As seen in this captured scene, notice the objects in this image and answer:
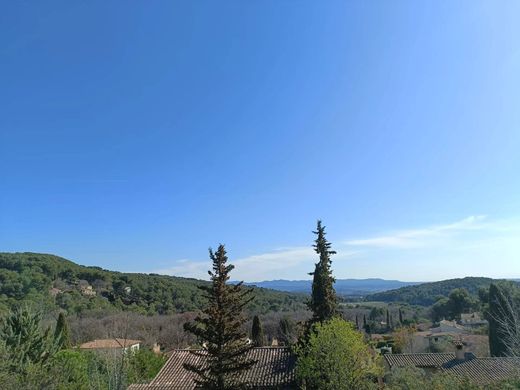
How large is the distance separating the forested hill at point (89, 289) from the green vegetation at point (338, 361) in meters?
51.3

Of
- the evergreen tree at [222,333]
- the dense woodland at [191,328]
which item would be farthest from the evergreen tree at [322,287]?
the evergreen tree at [222,333]

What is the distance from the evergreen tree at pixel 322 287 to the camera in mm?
23016

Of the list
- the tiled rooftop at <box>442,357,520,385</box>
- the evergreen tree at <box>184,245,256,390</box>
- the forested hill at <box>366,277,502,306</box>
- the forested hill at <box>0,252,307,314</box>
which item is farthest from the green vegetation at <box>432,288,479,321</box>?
the evergreen tree at <box>184,245,256,390</box>

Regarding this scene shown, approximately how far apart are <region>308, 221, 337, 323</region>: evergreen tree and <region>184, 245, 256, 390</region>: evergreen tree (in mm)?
6517

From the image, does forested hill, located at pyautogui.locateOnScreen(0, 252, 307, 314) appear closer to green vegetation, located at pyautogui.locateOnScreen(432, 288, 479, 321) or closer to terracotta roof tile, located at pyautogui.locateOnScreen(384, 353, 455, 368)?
green vegetation, located at pyautogui.locateOnScreen(432, 288, 479, 321)

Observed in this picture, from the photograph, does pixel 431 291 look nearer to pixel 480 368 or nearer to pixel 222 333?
pixel 480 368

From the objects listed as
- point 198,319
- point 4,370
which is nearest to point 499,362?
point 198,319

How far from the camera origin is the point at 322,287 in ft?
76.4

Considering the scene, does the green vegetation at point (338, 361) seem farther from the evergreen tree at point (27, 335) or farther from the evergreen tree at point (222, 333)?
the evergreen tree at point (27, 335)

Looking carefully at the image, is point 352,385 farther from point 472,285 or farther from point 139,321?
point 472,285

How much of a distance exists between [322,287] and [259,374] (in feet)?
20.8

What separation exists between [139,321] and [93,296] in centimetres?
2353

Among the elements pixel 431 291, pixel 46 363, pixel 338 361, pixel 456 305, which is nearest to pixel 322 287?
pixel 338 361

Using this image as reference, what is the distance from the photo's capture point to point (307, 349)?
68.6 ft
